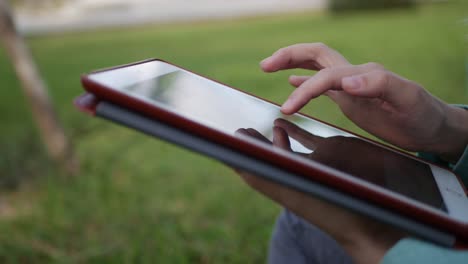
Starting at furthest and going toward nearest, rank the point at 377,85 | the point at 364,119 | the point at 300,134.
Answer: the point at 364,119 → the point at 300,134 → the point at 377,85

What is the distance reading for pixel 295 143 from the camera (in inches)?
29.9

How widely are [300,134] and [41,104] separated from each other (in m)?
2.05

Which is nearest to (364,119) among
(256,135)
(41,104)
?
(256,135)

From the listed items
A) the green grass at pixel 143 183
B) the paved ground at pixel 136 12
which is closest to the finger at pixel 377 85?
the green grass at pixel 143 183

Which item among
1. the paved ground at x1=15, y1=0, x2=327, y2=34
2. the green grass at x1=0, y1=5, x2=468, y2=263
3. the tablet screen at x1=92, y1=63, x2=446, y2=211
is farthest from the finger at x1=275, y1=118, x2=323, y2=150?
the paved ground at x1=15, y1=0, x2=327, y2=34

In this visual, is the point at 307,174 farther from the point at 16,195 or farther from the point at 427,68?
the point at 427,68

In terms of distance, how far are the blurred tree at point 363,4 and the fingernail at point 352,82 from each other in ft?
31.3

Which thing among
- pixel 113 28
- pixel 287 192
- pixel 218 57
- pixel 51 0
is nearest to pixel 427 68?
pixel 218 57

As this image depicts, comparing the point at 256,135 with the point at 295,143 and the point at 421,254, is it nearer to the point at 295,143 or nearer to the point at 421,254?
the point at 295,143

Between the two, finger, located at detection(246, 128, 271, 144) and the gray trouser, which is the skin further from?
the gray trouser

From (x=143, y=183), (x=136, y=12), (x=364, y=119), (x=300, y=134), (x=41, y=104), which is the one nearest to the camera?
(x=300, y=134)

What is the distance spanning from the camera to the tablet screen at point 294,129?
0.70 metres

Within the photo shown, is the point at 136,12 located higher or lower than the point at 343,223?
lower

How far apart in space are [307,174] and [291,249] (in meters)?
0.42
